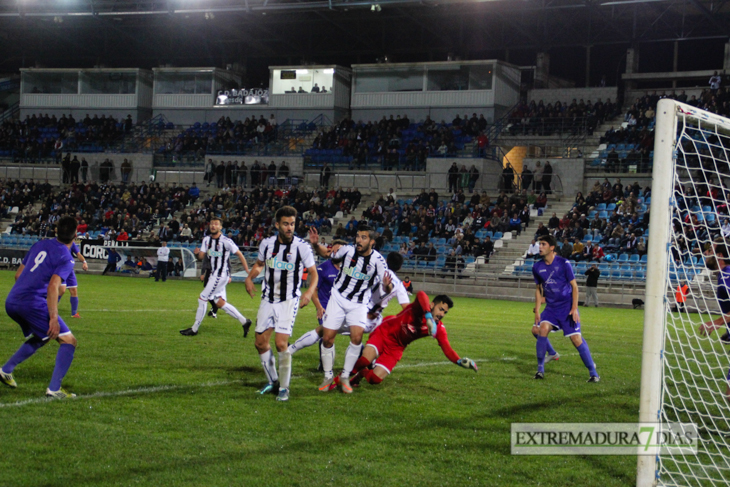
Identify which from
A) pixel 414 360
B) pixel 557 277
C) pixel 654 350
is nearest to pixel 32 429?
pixel 654 350

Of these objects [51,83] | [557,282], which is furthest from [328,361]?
[51,83]

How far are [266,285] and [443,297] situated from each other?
2040mm

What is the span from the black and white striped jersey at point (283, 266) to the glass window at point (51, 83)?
49683mm

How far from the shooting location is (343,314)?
29.3 feet

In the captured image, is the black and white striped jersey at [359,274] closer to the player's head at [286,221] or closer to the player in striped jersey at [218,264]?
the player's head at [286,221]

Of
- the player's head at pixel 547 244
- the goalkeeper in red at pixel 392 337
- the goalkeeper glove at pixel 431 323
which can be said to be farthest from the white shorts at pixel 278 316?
the player's head at pixel 547 244

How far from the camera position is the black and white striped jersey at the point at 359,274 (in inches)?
354

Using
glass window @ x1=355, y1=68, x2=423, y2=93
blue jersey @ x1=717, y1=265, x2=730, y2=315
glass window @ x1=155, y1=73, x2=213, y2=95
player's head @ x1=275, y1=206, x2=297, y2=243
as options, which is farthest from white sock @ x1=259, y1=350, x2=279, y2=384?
glass window @ x1=155, y1=73, x2=213, y2=95

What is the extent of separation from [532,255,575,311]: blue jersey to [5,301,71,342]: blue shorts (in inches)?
247

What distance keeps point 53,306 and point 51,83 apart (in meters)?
51.4

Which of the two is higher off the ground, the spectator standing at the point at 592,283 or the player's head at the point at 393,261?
the player's head at the point at 393,261

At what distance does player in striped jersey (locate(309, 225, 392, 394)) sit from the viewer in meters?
8.84

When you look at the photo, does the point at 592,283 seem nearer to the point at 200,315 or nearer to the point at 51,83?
the point at 200,315

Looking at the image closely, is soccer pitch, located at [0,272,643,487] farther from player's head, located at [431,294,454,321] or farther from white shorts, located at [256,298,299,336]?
player's head, located at [431,294,454,321]
